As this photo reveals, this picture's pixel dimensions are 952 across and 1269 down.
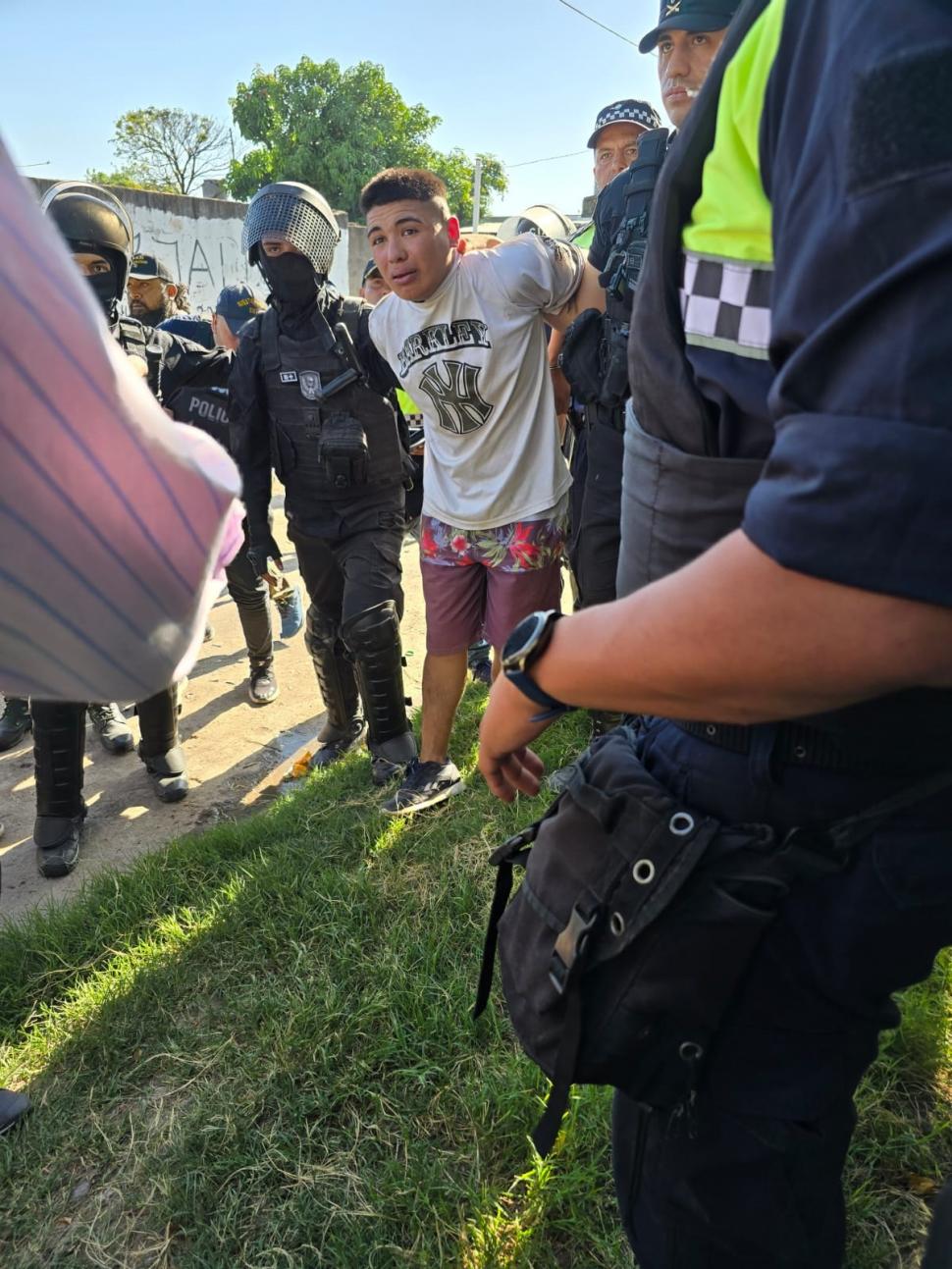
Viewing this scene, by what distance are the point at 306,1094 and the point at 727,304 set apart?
187 cm

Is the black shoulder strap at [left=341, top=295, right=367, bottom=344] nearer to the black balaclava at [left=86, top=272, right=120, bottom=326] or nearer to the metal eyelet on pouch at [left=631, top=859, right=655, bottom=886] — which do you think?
the black balaclava at [left=86, top=272, right=120, bottom=326]

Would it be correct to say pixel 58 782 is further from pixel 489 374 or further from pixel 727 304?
pixel 727 304

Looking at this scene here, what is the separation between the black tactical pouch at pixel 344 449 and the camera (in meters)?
3.29

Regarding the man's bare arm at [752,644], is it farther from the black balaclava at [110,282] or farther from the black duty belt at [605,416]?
the black balaclava at [110,282]

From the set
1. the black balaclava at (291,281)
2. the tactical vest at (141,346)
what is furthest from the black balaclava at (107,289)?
the black balaclava at (291,281)

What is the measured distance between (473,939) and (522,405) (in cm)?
192

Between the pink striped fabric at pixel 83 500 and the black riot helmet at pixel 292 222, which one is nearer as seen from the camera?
the pink striped fabric at pixel 83 500

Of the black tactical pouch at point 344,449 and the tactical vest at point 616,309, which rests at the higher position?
the tactical vest at point 616,309

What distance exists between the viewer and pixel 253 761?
12.9ft

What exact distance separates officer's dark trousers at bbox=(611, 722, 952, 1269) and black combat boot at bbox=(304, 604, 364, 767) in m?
2.85

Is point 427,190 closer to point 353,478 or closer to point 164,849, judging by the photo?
point 353,478

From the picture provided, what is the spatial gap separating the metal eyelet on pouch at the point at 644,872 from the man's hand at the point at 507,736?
191 mm

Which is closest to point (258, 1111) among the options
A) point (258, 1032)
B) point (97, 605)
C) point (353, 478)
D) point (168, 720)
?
point (258, 1032)

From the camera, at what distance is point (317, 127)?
29188 millimetres
